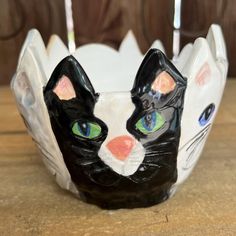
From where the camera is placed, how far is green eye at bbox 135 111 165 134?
0.99ft

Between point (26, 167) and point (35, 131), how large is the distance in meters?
0.10

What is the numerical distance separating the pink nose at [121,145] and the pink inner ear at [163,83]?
0.04 meters

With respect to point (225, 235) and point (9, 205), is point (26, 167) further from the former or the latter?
point (225, 235)

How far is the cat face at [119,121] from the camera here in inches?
11.5

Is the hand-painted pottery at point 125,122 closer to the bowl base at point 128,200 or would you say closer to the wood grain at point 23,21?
the bowl base at point 128,200

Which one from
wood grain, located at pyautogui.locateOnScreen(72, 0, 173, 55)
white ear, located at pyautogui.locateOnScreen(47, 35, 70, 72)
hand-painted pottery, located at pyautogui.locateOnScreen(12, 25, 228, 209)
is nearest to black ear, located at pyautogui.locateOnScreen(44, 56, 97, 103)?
hand-painted pottery, located at pyautogui.locateOnScreen(12, 25, 228, 209)

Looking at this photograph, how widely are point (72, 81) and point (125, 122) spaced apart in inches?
1.7

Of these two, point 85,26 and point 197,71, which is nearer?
→ point 197,71

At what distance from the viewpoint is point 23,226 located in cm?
33

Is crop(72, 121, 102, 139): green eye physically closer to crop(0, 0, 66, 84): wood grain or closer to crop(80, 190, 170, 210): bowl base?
crop(80, 190, 170, 210): bowl base

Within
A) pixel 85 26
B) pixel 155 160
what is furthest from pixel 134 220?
pixel 85 26

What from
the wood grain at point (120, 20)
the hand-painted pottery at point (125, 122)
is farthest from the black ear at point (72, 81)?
the wood grain at point (120, 20)

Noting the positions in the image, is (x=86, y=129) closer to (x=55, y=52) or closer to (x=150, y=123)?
(x=150, y=123)

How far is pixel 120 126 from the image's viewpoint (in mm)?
301
